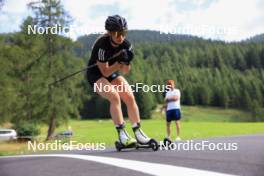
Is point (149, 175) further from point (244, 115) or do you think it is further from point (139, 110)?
point (244, 115)

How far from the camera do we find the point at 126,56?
2.37 meters

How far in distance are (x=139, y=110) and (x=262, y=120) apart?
2.52 ft

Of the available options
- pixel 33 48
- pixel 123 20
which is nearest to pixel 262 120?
pixel 123 20

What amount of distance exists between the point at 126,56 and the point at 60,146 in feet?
3.12

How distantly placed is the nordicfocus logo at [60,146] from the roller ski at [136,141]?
6.0 inches

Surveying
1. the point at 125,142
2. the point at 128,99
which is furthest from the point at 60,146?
the point at 128,99

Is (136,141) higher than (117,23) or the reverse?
the reverse

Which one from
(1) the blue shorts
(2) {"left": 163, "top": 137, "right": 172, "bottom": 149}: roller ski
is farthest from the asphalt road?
(1) the blue shorts

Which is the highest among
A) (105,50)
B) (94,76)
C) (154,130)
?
(105,50)

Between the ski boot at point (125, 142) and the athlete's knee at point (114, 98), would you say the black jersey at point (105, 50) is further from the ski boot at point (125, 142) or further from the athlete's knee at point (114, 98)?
the ski boot at point (125, 142)

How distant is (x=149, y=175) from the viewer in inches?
66.9

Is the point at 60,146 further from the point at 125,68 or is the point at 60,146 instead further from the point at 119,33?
the point at 119,33

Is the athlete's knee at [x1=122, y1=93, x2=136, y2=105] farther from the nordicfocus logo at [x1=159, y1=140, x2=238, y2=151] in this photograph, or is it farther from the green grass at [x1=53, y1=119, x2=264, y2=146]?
the nordicfocus logo at [x1=159, y1=140, x2=238, y2=151]

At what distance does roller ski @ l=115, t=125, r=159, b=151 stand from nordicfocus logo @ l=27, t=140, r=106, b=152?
0.50ft
